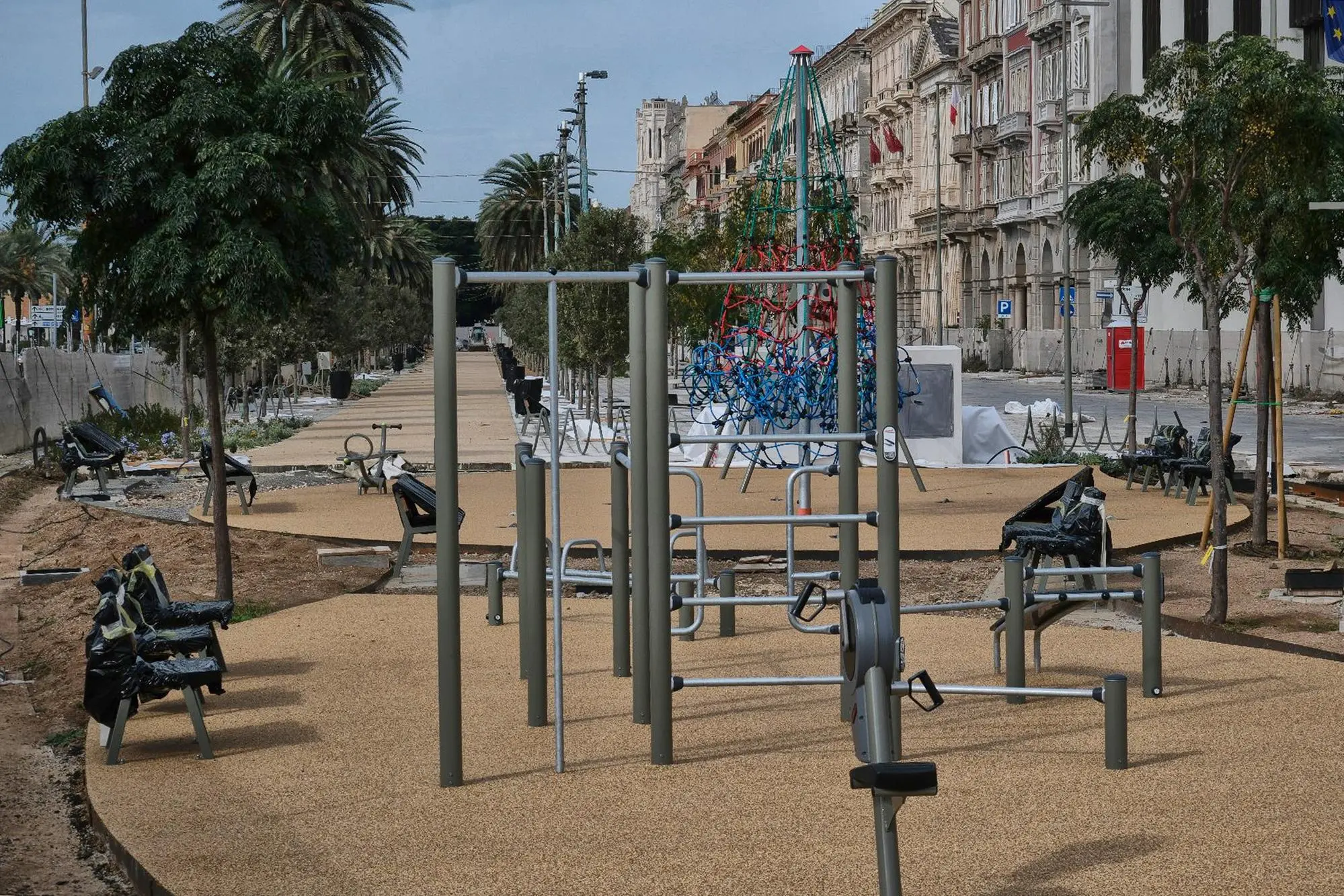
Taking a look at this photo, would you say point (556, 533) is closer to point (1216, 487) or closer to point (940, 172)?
point (1216, 487)

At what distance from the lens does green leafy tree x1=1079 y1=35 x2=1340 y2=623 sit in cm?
1148

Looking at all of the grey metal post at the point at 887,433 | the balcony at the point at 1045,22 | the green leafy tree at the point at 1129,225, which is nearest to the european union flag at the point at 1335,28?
the green leafy tree at the point at 1129,225

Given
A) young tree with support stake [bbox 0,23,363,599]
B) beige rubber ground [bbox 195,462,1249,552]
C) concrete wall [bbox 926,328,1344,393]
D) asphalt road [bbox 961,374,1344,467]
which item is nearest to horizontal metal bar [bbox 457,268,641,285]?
young tree with support stake [bbox 0,23,363,599]

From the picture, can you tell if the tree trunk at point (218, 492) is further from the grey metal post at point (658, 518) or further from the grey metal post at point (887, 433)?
the grey metal post at point (887, 433)

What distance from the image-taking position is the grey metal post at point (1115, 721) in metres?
7.42

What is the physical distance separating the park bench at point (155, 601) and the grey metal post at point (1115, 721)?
4866 millimetres

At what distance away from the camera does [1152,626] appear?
8.95 m

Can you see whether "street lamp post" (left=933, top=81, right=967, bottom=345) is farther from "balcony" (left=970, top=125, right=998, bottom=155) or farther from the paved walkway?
the paved walkway

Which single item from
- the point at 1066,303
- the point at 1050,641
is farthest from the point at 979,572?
the point at 1066,303

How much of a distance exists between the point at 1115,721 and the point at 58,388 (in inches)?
1126

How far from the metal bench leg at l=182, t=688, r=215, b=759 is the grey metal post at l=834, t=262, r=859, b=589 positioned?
3.02m

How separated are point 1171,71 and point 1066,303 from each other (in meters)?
20.5

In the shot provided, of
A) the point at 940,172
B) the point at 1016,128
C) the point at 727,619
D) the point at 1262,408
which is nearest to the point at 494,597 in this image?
the point at 727,619

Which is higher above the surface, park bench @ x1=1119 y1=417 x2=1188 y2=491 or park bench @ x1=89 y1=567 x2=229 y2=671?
park bench @ x1=1119 y1=417 x2=1188 y2=491
